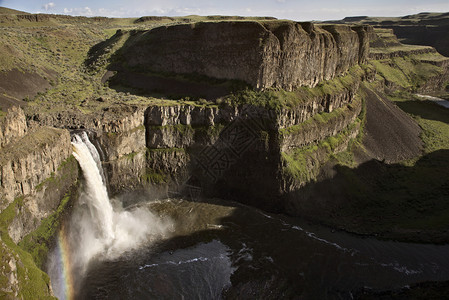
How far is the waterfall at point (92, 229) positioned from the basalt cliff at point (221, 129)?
1587 millimetres

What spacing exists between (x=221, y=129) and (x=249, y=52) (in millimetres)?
11360

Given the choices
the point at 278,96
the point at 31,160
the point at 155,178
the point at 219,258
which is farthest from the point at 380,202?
the point at 31,160

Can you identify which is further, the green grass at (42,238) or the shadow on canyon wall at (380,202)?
the shadow on canyon wall at (380,202)

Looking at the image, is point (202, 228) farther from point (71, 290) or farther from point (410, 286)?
point (410, 286)

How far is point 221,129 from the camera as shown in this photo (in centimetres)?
4481

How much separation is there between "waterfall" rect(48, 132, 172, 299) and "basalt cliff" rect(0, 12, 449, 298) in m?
1.59

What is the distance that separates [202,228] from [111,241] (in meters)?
9.73

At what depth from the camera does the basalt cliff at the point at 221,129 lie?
107 ft

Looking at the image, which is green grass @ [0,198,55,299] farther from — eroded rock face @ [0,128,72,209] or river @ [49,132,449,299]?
river @ [49,132,449,299]

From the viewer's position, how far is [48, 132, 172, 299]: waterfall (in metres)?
28.9

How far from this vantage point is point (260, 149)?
144 feet

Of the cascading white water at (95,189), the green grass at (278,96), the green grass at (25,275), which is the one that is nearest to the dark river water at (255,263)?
the cascading white water at (95,189)

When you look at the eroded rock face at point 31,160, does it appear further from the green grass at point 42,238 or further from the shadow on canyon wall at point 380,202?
the shadow on canyon wall at point 380,202

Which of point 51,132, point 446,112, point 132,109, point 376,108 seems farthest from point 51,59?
point 446,112
